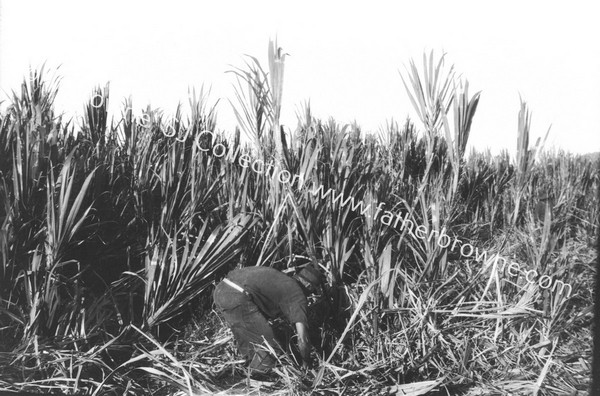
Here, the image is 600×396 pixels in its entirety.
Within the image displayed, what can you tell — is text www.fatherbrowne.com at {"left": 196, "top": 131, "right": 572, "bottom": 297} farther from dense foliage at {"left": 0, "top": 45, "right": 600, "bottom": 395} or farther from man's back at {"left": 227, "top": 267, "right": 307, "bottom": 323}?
man's back at {"left": 227, "top": 267, "right": 307, "bottom": 323}

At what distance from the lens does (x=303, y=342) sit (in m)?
2.09

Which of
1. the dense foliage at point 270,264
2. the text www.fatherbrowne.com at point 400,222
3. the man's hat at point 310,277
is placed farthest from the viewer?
the text www.fatherbrowne.com at point 400,222

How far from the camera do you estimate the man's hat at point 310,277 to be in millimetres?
2291

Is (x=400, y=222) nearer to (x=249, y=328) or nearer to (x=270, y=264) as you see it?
(x=270, y=264)

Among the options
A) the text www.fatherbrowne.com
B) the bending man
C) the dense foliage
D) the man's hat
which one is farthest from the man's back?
the text www.fatherbrowne.com

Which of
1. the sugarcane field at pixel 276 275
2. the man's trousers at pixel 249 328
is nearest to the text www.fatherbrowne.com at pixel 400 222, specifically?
the sugarcane field at pixel 276 275

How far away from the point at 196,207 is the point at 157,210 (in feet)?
0.85

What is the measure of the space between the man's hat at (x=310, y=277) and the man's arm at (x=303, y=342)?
0.26 meters

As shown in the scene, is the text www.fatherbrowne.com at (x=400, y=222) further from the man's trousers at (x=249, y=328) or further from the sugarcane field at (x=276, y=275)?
the man's trousers at (x=249, y=328)

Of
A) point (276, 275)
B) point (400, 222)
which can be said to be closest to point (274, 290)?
point (276, 275)

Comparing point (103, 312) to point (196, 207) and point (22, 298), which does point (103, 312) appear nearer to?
point (22, 298)

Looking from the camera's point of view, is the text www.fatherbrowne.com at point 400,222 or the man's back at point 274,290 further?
the text www.fatherbrowne.com at point 400,222

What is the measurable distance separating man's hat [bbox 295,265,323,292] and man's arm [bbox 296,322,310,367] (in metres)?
0.26

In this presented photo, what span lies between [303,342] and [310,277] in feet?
1.16
